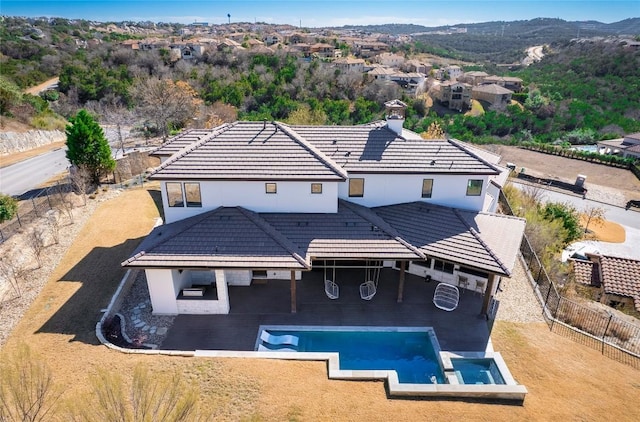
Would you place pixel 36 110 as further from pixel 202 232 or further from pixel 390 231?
pixel 390 231

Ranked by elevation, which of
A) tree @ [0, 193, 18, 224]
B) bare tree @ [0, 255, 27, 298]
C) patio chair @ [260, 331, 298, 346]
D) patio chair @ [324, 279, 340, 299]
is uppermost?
tree @ [0, 193, 18, 224]

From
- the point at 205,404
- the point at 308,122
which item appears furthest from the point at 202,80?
the point at 205,404

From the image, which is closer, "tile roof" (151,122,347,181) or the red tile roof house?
the red tile roof house

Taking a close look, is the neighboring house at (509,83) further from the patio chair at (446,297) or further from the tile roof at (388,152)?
the patio chair at (446,297)

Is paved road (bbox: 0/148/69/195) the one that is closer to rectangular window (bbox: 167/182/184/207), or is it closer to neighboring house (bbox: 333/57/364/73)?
rectangular window (bbox: 167/182/184/207)

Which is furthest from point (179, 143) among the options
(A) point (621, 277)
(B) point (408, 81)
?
(B) point (408, 81)

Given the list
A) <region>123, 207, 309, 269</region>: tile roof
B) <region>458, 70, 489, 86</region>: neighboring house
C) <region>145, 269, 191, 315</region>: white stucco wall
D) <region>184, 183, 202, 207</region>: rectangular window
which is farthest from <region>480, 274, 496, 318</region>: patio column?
<region>458, 70, 489, 86</region>: neighboring house
